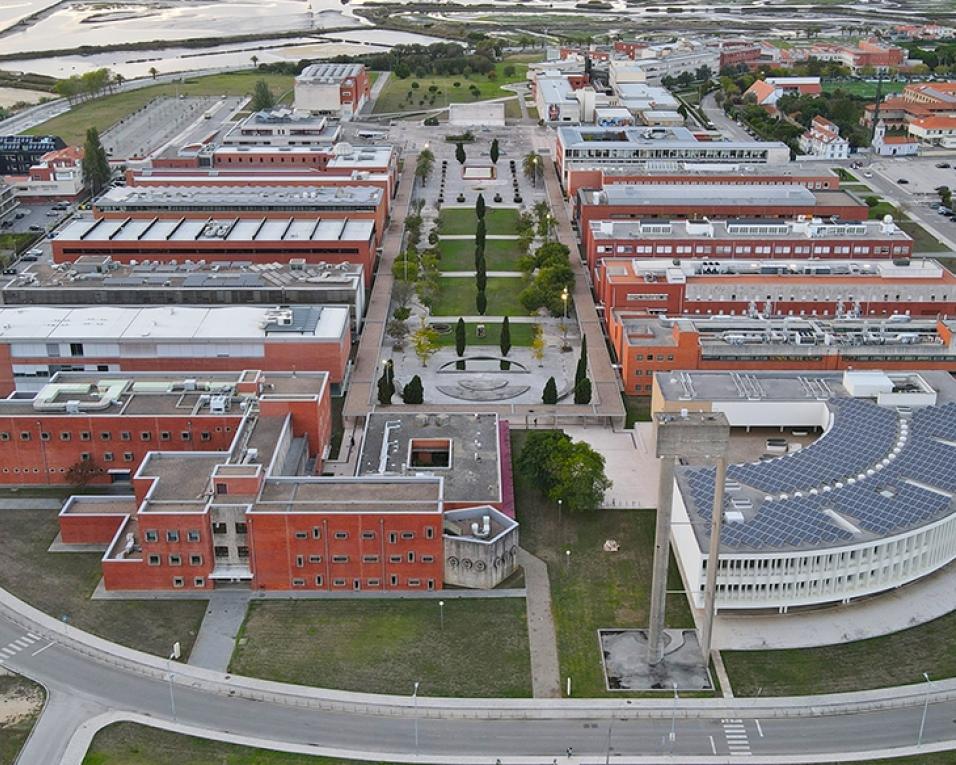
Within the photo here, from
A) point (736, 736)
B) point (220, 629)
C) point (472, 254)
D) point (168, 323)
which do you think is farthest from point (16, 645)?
point (472, 254)

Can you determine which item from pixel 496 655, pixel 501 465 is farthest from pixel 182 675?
pixel 501 465

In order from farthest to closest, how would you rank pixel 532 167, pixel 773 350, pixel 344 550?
pixel 532 167 → pixel 773 350 → pixel 344 550

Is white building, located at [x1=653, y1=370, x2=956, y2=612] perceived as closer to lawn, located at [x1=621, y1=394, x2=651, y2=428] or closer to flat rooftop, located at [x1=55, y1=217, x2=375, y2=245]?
lawn, located at [x1=621, y1=394, x2=651, y2=428]

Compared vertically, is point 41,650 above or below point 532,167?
below

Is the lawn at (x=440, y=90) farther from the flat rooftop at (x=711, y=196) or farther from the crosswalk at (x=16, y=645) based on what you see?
the crosswalk at (x=16, y=645)

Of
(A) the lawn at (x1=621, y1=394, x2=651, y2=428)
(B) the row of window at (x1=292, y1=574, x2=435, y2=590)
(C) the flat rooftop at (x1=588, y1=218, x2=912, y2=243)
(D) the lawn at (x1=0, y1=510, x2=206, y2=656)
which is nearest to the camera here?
(D) the lawn at (x1=0, y1=510, x2=206, y2=656)

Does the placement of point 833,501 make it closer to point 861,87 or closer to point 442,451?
point 442,451

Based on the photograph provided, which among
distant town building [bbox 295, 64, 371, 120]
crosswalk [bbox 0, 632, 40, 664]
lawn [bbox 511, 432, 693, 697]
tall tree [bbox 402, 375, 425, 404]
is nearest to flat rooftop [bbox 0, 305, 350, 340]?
tall tree [bbox 402, 375, 425, 404]

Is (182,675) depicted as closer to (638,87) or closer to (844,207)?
(844,207)
